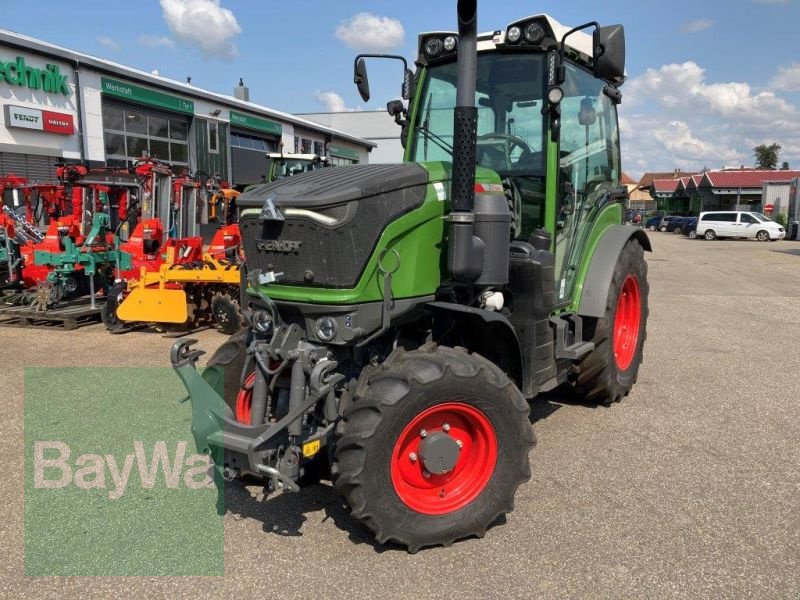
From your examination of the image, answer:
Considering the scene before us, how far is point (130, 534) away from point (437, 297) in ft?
6.56

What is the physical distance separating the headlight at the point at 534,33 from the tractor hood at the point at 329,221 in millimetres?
1248

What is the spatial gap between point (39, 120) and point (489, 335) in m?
14.1

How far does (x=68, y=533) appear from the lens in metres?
3.24

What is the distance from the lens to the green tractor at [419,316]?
9.80ft

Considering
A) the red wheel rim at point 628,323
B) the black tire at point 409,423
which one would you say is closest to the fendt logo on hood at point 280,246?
the black tire at point 409,423

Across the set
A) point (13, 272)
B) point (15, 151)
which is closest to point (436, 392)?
point (13, 272)

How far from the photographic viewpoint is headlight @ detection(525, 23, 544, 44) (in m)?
3.92

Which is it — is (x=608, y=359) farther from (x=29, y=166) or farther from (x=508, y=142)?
(x=29, y=166)

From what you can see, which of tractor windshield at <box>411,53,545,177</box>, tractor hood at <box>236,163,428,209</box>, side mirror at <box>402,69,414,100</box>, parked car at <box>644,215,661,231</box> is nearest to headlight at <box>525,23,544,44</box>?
tractor windshield at <box>411,53,545,177</box>

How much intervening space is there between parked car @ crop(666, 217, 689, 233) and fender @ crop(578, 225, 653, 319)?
34.5 meters

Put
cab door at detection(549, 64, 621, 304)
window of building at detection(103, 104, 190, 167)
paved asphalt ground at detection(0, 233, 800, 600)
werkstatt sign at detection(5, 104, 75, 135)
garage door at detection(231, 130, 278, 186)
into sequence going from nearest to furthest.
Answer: paved asphalt ground at detection(0, 233, 800, 600), cab door at detection(549, 64, 621, 304), werkstatt sign at detection(5, 104, 75, 135), window of building at detection(103, 104, 190, 167), garage door at detection(231, 130, 278, 186)

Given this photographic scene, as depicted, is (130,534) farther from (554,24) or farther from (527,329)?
(554,24)

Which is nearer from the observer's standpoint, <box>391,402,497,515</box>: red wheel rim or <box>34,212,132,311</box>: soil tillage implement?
<box>391,402,497,515</box>: red wheel rim

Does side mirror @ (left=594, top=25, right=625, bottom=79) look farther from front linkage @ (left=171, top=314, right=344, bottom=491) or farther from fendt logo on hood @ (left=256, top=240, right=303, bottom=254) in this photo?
front linkage @ (left=171, top=314, right=344, bottom=491)
